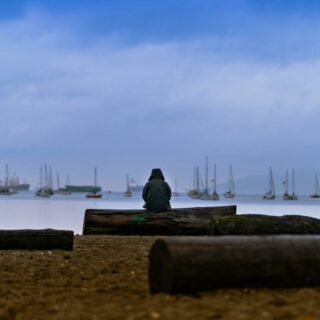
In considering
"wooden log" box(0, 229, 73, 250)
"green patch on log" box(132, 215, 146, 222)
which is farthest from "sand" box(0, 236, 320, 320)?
"green patch on log" box(132, 215, 146, 222)

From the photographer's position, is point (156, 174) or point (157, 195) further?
point (156, 174)

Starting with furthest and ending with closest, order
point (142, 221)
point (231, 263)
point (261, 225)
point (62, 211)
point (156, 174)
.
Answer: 1. point (62, 211)
2. point (156, 174)
3. point (142, 221)
4. point (261, 225)
5. point (231, 263)

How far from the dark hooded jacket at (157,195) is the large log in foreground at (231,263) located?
10478 millimetres

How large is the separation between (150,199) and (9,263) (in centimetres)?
723

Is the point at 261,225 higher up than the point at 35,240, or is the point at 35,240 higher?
the point at 261,225

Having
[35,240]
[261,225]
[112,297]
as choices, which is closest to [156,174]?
[261,225]

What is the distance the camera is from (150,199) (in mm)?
17844

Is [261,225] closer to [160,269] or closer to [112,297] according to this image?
[112,297]

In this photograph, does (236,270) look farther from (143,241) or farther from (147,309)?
(143,241)

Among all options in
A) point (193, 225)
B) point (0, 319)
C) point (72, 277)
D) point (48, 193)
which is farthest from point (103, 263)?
point (48, 193)

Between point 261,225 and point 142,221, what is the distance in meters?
5.35

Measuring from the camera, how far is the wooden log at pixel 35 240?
12781 mm

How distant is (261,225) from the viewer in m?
12.8

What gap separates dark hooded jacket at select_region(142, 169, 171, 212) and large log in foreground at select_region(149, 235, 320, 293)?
413 inches
